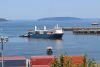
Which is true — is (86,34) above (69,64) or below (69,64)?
below

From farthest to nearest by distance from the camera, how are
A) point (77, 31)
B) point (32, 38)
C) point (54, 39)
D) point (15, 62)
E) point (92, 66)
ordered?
point (77, 31)
point (32, 38)
point (54, 39)
point (15, 62)
point (92, 66)

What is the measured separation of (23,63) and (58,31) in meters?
85.5

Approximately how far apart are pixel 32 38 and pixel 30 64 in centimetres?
9008

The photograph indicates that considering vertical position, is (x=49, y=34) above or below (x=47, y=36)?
above

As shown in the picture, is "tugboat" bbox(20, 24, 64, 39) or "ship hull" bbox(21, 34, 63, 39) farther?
"tugboat" bbox(20, 24, 64, 39)

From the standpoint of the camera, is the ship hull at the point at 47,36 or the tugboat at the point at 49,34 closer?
the ship hull at the point at 47,36

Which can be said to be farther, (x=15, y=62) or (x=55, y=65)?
(x=15, y=62)

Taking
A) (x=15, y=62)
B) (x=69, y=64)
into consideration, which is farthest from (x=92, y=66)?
(x=15, y=62)

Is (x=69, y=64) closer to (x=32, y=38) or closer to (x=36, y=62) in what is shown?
(x=36, y=62)

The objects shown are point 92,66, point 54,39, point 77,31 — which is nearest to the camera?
point 92,66

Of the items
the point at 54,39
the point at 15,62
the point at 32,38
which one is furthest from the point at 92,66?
the point at 32,38

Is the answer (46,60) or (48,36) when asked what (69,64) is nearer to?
(46,60)

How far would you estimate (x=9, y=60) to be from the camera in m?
36.0

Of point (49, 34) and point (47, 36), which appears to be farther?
point (49, 34)
